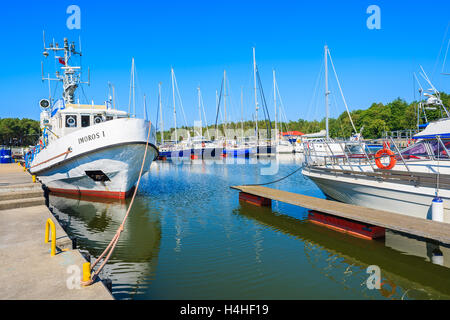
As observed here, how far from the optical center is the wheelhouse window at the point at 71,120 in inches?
645

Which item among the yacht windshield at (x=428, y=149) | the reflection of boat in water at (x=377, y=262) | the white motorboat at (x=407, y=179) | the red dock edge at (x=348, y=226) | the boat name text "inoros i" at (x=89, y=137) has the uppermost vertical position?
the boat name text "inoros i" at (x=89, y=137)

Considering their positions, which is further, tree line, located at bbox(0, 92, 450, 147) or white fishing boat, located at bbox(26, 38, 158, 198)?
tree line, located at bbox(0, 92, 450, 147)

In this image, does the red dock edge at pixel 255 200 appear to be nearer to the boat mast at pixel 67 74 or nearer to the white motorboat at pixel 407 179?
the white motorboat at pixel 407 179

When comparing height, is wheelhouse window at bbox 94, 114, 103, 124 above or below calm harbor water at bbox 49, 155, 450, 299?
above

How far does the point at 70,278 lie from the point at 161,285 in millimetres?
2260

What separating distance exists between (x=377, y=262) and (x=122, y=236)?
26.5ft

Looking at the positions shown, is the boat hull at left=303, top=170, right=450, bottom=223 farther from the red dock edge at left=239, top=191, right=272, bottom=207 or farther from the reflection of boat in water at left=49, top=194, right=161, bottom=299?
the reflection of boat in water at left=49, top=194, right=161, bottom=299

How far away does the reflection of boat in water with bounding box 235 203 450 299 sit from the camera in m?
6.40

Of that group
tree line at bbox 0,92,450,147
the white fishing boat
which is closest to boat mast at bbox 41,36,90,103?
the white fishing boat

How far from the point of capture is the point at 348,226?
991 cm

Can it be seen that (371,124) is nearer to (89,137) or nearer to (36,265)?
(89,137)

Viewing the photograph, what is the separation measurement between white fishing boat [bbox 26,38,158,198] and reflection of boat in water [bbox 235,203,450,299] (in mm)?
8014

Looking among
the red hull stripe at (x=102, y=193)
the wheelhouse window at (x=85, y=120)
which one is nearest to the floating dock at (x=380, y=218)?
the red hull stripe at (x=102, y=193)

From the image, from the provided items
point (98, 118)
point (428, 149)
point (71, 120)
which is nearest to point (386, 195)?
point (428, 149)
